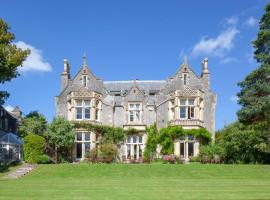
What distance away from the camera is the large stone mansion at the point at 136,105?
4091 centimetres

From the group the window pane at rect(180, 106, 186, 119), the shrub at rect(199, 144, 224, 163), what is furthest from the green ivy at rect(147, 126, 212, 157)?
the window pane at rect(180, 106, 186, 119)

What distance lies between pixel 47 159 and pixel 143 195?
21.5m

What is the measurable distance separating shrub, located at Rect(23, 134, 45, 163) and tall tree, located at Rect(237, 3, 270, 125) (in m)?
16.6

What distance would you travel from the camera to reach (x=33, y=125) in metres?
38.5

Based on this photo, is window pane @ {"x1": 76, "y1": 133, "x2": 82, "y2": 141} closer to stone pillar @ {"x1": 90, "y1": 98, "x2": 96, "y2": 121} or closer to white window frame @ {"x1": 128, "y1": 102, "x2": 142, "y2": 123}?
stone pillar @ {"x1": 90, "y1": 98, "x2": 96, "y2": 121}

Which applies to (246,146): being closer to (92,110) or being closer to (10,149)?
(92,110)

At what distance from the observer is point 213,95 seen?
137ft

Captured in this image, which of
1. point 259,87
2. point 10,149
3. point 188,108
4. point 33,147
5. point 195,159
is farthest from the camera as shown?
point 188,108

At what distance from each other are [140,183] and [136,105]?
20615 mm

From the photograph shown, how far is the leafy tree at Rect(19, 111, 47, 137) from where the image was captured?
126 feet

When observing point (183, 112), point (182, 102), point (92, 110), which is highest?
point (182, 102)

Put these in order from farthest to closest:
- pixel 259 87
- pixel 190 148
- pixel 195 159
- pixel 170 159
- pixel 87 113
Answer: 1. pixel 87 113
2. pixel 190 148
3. pixel 195 159
4. pixel 170 159
5. pixel 259 87

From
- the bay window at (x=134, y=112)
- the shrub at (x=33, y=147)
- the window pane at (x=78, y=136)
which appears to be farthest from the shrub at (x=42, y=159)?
the bay window at (x=134, y=112)

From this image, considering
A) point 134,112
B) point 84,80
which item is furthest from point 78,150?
point 84,80
